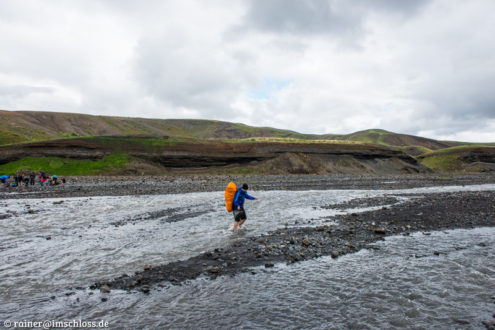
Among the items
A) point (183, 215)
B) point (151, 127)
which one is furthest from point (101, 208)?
point (151, 127)

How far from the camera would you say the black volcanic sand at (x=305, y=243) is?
874 cm

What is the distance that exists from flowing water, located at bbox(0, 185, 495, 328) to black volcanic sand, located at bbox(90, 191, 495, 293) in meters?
0.50

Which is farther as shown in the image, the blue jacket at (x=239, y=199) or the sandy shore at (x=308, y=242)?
the blue jacket at (x=239, y=199)

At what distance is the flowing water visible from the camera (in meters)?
6.43

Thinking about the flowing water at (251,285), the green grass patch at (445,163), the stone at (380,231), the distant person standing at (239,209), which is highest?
the green grass patch at (445,163)

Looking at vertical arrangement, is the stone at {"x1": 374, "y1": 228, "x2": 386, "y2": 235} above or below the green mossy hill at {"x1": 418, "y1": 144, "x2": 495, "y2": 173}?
below

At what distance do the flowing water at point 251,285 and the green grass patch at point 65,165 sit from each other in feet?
154

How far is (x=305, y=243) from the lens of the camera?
1137 centimetres

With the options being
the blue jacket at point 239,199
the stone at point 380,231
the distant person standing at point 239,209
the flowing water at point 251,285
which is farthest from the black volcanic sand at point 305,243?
the blue jacket at point 239,199

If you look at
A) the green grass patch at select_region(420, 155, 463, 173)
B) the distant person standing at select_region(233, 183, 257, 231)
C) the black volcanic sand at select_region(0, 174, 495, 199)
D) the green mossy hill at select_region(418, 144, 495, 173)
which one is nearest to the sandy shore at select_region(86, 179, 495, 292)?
the distant person standing at select_region(233, 183, 257, 231)

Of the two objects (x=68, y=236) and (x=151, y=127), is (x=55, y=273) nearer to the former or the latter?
(x=68, y=236)

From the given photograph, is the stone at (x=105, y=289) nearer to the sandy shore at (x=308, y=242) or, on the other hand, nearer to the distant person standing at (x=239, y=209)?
the sandy shore at (x=308, y=242)

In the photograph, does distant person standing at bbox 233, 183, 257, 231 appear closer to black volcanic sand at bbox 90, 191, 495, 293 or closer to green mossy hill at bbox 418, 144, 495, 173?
black volcanic sand at bbox 90, 191, 495, 293

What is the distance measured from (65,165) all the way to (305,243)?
59798 mm
